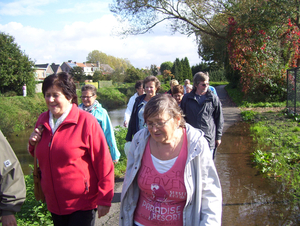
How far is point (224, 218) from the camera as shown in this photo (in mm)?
3854

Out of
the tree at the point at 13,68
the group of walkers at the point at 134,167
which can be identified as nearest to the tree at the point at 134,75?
the tree at the point at 13,68

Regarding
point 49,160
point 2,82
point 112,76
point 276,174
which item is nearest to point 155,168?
point 49,160

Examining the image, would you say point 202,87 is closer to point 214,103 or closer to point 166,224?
point 214,103

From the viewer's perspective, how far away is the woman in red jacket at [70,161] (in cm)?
231

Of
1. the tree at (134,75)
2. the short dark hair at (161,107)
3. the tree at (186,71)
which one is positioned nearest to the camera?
the short dark hair at (161,107)

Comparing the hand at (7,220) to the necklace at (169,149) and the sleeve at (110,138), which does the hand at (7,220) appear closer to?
the necklace at (169,149)

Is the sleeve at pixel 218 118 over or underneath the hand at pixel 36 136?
underneath

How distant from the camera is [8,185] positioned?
2006 millimetres

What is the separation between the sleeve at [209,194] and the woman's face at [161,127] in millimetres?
283

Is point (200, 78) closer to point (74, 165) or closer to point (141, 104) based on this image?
point (141, 104)

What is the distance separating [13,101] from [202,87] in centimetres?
2417

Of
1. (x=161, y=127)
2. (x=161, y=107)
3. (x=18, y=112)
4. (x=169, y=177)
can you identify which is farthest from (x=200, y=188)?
(x=18, y=112)

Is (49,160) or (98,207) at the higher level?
(49,160)

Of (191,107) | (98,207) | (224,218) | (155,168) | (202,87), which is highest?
(202,87)
